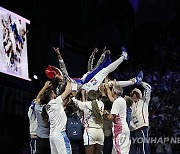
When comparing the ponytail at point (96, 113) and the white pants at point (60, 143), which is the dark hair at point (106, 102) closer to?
the ponytail at point (96, 113)

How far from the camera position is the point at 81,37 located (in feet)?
41.8

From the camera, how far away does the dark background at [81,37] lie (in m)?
10.1

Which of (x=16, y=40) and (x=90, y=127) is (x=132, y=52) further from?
(x=90, y=127)

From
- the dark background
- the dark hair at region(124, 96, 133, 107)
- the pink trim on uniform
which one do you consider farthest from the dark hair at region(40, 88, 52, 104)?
the dark background

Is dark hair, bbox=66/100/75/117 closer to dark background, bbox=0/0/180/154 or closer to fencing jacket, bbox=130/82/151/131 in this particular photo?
fencing jacket, bbox=130/82/151/131

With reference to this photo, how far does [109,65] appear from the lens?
23.5ft

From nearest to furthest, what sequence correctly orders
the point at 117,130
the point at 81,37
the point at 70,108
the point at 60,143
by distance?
the point at 60,143
the point at 117,130
the point at 70,108
the point at 81,37

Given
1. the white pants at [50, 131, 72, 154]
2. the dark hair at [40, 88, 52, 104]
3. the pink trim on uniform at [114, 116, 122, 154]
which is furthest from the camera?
the pink trim on uniform at [114, 116, 122, 154]

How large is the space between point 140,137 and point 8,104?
388cm

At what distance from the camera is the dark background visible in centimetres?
1014

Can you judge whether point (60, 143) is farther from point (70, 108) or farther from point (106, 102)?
point (106, 102)

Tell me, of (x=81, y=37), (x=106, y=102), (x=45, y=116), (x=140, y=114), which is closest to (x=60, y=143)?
(x=45, y=116)

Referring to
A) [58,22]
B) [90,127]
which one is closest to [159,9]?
[58,22]

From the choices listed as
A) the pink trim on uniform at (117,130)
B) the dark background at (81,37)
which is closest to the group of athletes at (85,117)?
the pink trim on uniform at (117,130)
